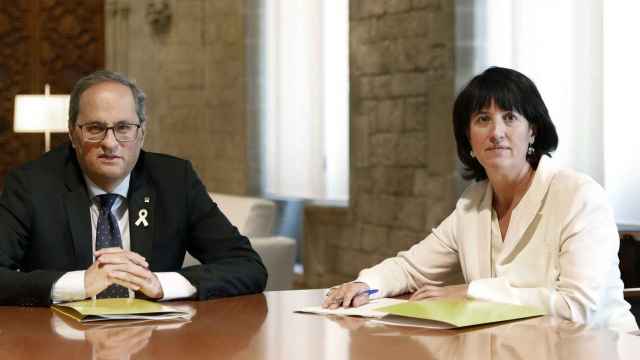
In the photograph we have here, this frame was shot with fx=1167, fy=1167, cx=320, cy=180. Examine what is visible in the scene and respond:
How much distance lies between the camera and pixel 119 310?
8.60 feet

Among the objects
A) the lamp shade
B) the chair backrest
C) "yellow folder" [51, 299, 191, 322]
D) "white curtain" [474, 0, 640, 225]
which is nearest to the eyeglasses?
"yellow folder" [51, 299, 191, 322]

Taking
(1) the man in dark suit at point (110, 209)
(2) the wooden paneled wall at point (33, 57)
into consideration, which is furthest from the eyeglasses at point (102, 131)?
(2) the wooden paneled wall at point (33, 57)

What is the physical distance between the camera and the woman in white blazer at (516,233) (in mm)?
2844

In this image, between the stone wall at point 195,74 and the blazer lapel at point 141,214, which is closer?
the blazer lapel at point 141,214

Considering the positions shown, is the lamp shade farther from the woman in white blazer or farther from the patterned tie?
the woman in white blazer

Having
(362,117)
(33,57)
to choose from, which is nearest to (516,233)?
(362,117)

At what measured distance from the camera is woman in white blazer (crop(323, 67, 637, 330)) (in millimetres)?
2844

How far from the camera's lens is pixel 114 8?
12.0 m

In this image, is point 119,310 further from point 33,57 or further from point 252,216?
point 33,57

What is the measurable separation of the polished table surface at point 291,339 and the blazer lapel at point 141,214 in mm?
601

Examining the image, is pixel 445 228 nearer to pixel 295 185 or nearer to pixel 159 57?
pixel 295 185

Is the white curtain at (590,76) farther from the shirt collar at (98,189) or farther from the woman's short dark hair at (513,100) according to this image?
the shirt collar at (98,189)

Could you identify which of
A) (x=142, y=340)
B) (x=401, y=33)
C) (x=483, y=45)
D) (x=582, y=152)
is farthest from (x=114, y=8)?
(x=142, y=340)

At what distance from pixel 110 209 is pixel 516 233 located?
113cm
